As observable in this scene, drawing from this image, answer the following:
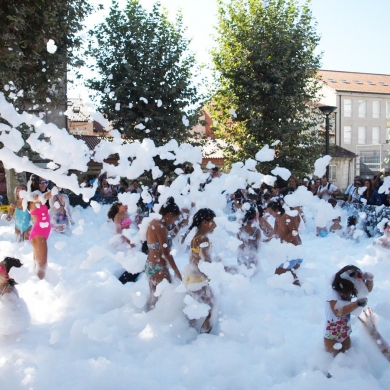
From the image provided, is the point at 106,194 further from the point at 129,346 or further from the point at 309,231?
the point at 129,346

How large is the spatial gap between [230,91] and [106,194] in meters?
7.37

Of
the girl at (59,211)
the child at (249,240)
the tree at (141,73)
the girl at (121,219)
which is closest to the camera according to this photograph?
the child at (249,240)

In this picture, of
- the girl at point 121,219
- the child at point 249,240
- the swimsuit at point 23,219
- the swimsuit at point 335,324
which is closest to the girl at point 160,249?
the swimsuit at point 335,324

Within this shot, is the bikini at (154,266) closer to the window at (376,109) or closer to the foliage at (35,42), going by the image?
the foliage at (35,42)

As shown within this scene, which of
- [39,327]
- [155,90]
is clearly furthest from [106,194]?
[39,327]

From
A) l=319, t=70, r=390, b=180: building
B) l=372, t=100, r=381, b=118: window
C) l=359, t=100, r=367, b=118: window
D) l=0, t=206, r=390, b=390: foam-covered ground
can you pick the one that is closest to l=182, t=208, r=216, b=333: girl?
l=0, t=206, r=390, b=390: foam-covered ground

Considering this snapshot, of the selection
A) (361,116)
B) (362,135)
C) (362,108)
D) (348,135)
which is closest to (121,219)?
(348,135)

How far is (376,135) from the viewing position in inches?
1668

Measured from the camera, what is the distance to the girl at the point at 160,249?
545 cm

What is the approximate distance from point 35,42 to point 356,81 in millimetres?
36157

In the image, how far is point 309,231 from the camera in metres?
12.2

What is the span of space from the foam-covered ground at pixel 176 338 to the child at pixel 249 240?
0.20 m

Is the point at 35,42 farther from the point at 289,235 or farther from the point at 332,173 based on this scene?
the point at 332,173

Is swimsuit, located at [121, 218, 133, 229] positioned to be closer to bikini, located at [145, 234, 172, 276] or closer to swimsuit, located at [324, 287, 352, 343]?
bikini, located at [145, 234, 172, 276]
